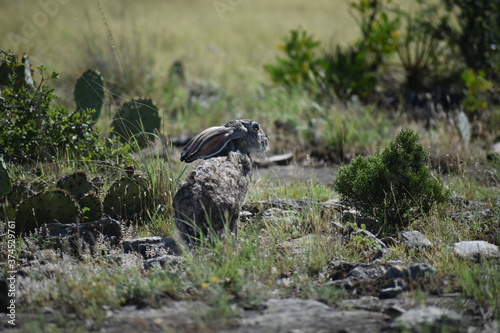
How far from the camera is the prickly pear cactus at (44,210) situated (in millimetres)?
4613

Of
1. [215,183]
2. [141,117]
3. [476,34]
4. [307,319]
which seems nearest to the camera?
[307,319]

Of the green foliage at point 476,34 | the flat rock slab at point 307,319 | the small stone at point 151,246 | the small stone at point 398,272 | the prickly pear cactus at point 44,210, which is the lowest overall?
the flat rock slab at point 307,319

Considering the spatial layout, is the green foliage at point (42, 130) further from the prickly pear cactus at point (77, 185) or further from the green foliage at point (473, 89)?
the green foliage at point (473, 89)

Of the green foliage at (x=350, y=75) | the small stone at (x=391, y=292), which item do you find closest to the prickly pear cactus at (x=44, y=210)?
the small stone at (x=391, y=292)

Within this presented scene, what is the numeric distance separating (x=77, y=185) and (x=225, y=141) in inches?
51.0

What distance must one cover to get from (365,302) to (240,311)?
0.73 m

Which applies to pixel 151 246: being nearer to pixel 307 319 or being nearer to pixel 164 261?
pixel 164 261

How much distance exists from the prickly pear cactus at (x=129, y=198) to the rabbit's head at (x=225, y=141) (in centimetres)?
61

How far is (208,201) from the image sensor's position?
13.4ft

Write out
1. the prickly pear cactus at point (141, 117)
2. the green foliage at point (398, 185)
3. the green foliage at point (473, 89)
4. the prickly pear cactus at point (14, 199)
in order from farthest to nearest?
the green foliage at point (473, 89) → the prickly pear cactus at point (141, 117) → the green foliage at point (398, 185) → the prickly pear cactus at point (14, 199)

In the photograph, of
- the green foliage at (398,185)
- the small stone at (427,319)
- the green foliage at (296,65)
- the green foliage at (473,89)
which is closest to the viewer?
the small stone at (427,319)

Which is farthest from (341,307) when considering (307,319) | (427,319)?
(427,319)

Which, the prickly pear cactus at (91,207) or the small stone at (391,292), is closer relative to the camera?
the small stone at (391,292)

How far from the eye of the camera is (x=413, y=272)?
382cm
